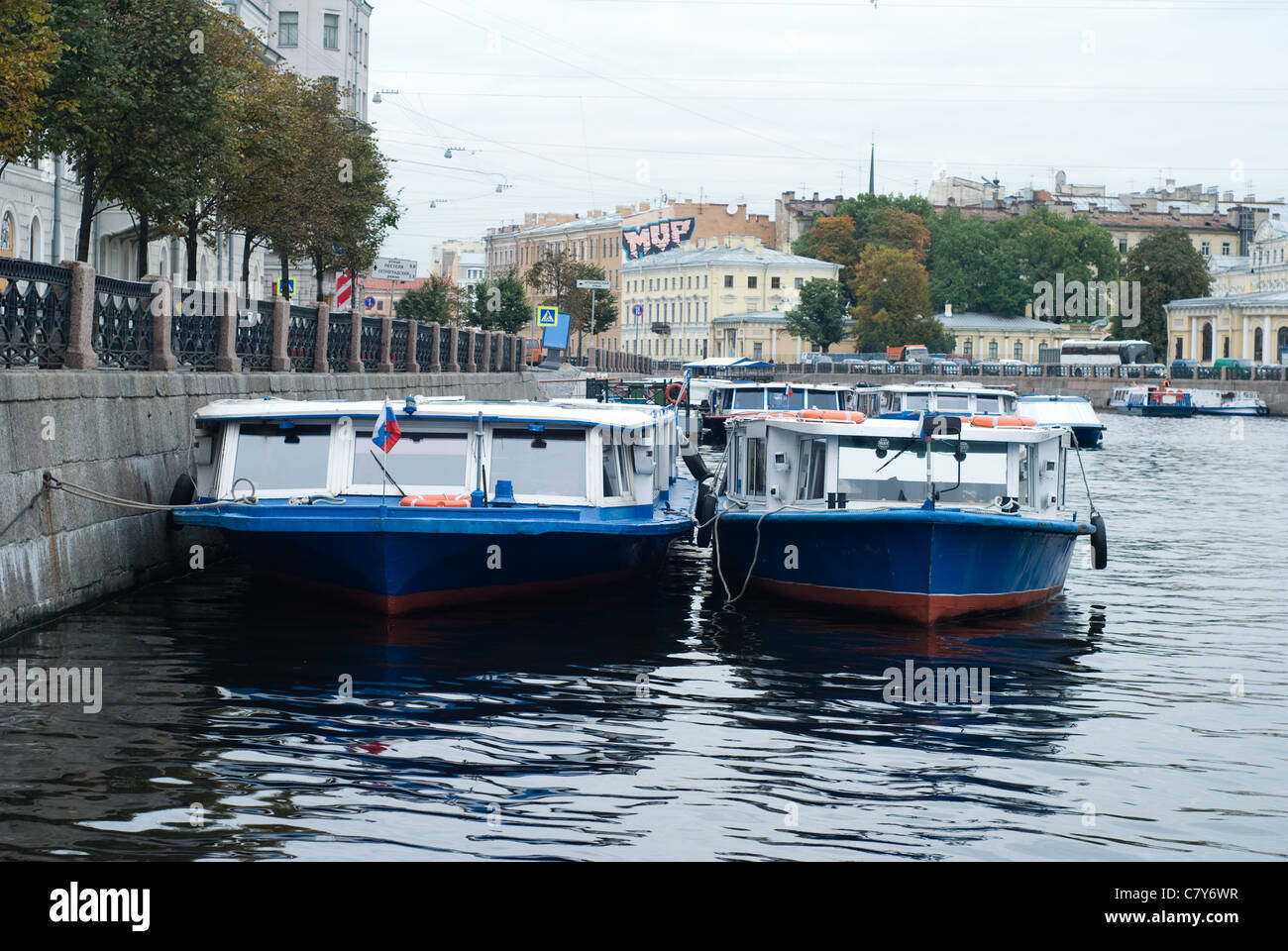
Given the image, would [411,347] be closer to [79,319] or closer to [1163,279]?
[79,319]

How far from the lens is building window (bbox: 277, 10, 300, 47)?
76250mm

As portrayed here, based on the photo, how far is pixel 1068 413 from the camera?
51688mm

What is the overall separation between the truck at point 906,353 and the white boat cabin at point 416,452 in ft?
329

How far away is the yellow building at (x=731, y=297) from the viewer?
477ft

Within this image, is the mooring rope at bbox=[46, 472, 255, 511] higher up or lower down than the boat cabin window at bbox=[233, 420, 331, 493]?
lower down

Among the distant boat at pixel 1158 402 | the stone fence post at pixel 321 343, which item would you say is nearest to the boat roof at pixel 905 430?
the stone fence post at pixel 321 343

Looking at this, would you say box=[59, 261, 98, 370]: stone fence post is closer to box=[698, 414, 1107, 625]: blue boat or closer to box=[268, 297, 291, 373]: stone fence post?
box=[698, 414, 1107, 625]: blue boat

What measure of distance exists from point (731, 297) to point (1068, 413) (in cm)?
9820

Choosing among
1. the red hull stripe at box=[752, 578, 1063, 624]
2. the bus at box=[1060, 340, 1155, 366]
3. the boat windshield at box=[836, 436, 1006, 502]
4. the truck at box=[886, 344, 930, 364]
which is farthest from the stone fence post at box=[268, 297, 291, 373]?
the bus at box=[1060, 340, 1155, 366]

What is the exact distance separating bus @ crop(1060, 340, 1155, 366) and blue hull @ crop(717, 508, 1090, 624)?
9869 centimetres

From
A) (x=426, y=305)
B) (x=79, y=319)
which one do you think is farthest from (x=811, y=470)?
(x=426, y=305)

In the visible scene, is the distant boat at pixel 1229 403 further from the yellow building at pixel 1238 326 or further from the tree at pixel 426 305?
the tree at pixel 426 305
